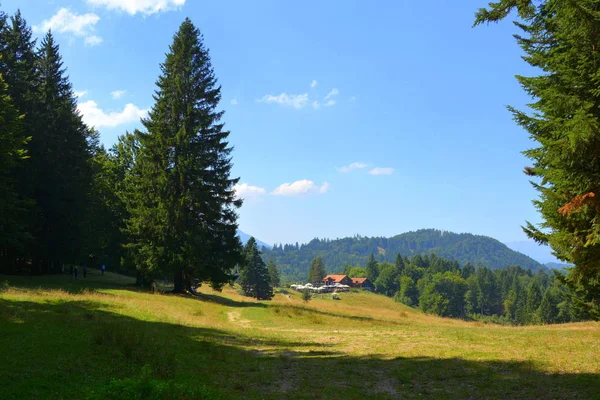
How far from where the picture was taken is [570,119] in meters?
10.5

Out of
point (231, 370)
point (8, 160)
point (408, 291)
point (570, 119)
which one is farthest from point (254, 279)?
point (408, 291)

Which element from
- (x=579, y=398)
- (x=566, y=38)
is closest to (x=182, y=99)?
(x=566, y=38)

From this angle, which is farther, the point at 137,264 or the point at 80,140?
the point at 80,140

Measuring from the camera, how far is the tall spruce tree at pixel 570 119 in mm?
10117

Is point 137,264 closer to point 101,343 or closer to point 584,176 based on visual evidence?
point 101,343

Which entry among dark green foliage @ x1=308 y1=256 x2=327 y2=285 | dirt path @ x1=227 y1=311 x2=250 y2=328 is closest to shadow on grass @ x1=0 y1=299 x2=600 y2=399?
dirt path @ x1=227 y1=311 x2=250 y2=328

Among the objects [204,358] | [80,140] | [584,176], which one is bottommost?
[204,358]

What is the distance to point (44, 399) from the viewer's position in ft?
22.9

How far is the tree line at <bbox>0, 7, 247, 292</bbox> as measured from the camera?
3269cm

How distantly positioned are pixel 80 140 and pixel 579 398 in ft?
131

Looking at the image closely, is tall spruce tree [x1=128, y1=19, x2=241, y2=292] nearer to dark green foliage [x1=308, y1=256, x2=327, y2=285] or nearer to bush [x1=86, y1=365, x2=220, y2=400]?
bush [x1=86, y1=365, x2=220, y2=400]

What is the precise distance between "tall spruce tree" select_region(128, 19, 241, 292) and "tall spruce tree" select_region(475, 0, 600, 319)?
85.0 feet

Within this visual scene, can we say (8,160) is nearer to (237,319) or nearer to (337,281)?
(237,319)

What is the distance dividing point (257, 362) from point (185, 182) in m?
23.7
